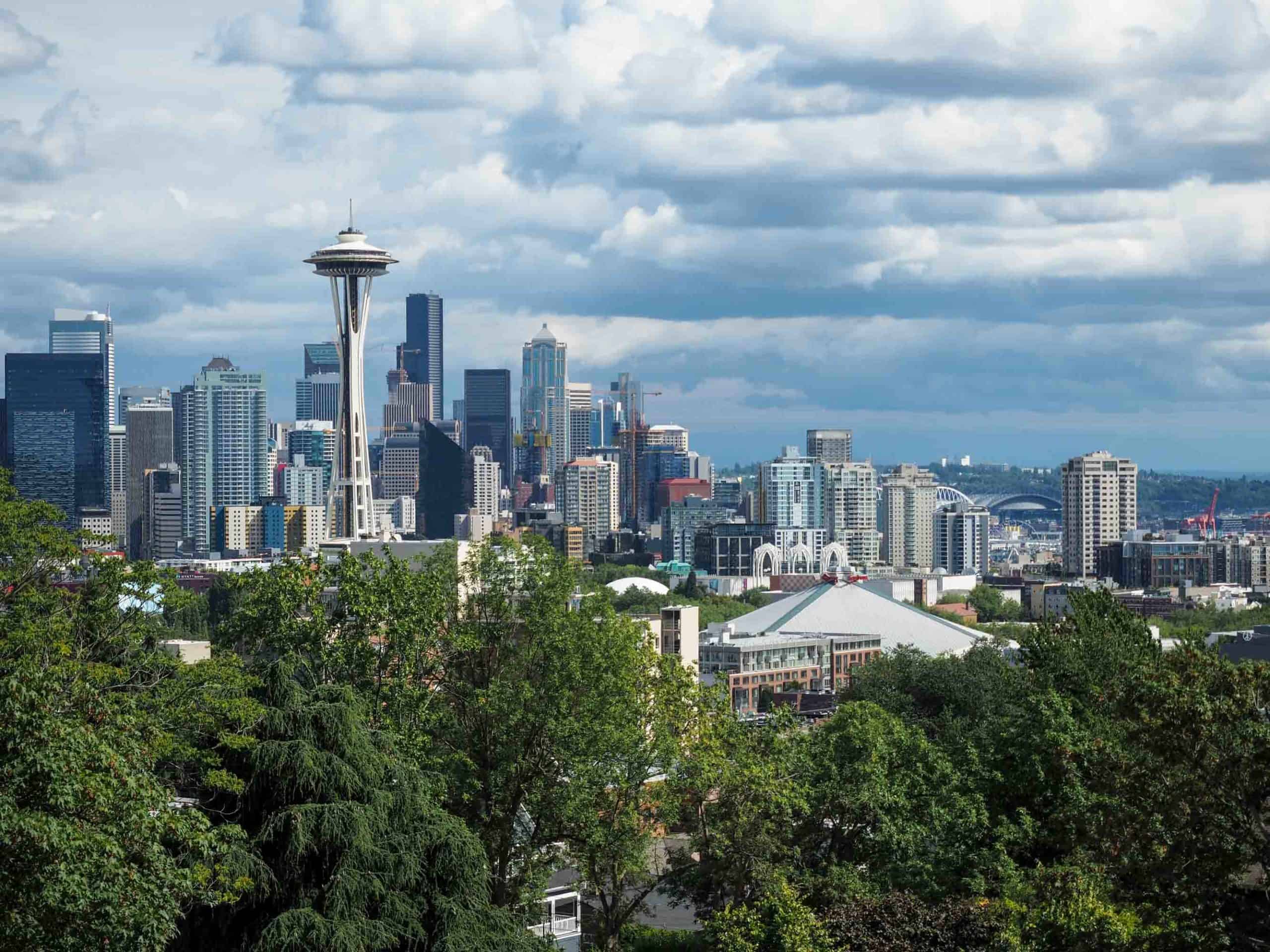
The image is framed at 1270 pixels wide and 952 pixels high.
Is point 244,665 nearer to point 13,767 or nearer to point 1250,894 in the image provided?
point 13,767

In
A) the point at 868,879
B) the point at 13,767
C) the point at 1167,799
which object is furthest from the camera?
the point at 868,879

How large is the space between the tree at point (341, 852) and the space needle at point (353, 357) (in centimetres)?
13810

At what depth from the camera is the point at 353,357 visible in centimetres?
16788

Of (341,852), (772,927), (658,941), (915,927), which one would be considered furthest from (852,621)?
(341,852)

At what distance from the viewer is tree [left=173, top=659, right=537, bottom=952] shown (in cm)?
2906

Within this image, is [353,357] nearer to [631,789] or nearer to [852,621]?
[852,621]

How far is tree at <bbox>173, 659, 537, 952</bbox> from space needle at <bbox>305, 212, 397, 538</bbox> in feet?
453

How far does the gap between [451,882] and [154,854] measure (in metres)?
8.99

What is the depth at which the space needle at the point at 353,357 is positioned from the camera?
169m

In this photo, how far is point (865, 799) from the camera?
129ft

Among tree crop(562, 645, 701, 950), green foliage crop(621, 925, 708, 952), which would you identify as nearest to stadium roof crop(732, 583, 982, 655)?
green foliage crop(621, 925, 708, 952)

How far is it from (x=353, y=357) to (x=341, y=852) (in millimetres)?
140372

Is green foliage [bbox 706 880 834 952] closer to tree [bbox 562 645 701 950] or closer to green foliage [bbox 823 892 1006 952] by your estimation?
green foliage [bbox 823 892 1006 952]

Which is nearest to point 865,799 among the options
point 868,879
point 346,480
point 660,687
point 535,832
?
point 868,879
